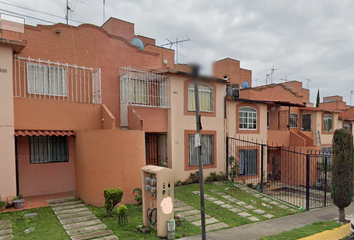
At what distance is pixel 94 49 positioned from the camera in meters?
11.5

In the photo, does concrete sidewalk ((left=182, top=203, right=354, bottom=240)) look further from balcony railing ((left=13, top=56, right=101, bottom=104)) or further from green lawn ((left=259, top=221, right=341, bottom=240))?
balcony railing ((left=13, top=56, right=101, bottom=104))

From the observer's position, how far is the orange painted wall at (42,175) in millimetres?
9688

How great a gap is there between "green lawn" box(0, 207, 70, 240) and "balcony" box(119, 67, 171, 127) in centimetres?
510

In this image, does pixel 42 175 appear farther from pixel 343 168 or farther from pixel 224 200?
pixel 343 168

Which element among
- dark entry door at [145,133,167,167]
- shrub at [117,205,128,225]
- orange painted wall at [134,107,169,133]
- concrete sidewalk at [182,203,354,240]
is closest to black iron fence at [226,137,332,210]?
concrete sidewalk at [182,203,354,240]

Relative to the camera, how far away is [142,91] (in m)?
12.6

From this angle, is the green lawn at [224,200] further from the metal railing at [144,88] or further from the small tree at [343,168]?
the metal railing at [144,88]

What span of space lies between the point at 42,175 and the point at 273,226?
924 cm

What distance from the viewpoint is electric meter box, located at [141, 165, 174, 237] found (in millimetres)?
6559

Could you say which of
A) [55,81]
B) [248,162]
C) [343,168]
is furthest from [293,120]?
[55,81]

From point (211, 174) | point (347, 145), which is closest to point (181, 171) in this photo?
point (211, 174)

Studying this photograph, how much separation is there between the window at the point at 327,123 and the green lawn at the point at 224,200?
559 inches

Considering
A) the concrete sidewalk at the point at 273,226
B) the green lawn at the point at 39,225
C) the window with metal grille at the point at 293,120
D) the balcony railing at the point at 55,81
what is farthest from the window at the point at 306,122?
the green lawn at the point at 39,225

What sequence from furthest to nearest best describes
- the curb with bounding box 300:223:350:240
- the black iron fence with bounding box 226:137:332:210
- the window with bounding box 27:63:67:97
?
the black iron fence with bounding box 226:137:332:210 → the window with bounding box 27:63:67:97 → the curb with bounding box 300:223:350:240
